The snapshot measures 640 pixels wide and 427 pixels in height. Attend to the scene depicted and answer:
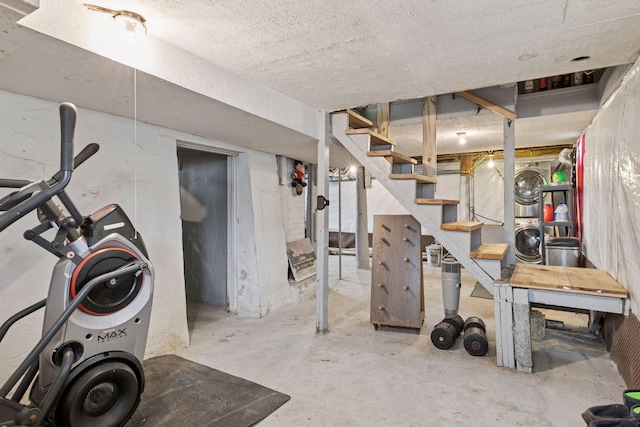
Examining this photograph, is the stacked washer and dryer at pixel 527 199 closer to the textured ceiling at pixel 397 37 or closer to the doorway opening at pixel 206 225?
the textured ceiling at pixel 397 37

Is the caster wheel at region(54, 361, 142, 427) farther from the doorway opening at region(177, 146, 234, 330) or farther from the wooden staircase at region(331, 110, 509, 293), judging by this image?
the wooden staircase at region(331, 110, 509, 293)

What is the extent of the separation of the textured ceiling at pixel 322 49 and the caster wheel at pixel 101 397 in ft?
4.58

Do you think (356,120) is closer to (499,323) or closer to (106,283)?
(499,323)

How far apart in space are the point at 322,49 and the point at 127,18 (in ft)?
3.20

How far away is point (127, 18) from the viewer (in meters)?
1.50

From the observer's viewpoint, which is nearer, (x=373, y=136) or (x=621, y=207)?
(x=621, y=207)

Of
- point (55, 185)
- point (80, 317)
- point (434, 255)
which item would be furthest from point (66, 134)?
point (434, 255)

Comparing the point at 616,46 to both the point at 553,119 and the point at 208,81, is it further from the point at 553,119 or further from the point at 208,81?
the point at 208,81

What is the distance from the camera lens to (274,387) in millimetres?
2072

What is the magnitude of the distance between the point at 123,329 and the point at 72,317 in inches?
8.3

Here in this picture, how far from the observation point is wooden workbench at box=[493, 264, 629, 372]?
2127mm

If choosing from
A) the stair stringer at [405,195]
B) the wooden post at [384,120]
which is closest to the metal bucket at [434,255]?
the wooden post at [384,120]

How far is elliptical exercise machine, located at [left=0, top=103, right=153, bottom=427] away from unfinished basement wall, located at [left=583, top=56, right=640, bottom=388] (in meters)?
2.69

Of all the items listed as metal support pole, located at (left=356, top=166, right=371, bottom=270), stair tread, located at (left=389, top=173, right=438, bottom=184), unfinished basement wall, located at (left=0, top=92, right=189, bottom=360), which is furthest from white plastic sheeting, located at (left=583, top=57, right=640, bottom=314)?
metal support pole, located at (left=356, top=166, right=371, bottom=270)
